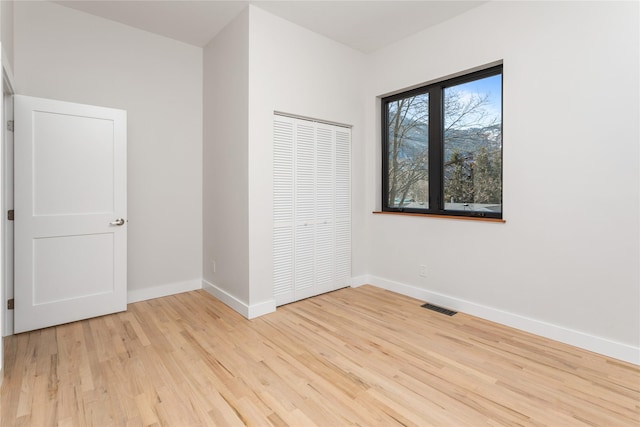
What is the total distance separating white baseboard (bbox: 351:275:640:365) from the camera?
2.37 m

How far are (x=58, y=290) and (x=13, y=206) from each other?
796mm

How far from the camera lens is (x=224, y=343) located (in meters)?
2.61

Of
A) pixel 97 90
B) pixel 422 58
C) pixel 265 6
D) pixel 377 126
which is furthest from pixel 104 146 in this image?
pixel 422 58

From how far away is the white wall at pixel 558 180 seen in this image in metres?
2.36

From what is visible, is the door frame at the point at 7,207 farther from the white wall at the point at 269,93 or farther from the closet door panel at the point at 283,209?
the closet door panel at the point at 283,209

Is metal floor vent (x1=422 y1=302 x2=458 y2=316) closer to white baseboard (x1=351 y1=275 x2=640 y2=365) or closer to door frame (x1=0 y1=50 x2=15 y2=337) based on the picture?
white baseboard (x1=351 y1=275 x2=640 y2=365)

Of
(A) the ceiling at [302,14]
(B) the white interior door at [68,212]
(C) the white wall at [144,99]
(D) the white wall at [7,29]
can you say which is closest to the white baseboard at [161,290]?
(C) the white wall at [144,99]

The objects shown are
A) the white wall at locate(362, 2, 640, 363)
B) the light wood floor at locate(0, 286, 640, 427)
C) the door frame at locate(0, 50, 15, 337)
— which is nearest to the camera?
the light wood floor at locate(0, 286, 640, 427)

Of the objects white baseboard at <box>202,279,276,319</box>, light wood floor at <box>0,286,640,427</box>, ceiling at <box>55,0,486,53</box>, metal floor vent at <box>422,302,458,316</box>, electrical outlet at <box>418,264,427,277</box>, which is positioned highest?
ceiling at <box>55,0,486,53</box>

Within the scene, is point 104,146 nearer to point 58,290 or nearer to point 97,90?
point 97,90

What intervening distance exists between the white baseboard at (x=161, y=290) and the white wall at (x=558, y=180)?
2.81m

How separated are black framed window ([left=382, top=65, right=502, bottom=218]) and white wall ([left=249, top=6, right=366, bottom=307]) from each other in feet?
3.05

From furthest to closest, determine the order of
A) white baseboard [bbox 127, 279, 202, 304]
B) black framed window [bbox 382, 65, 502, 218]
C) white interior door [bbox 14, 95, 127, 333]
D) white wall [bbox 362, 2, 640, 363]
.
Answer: white baseboard [bbox 127, 279, 202, 304] → black framed window [bbox 382, 65, 502, 218] → white interior door [bbox 14, 95, 127, 333] → white wall [bbox 362, 2, 640, 363]

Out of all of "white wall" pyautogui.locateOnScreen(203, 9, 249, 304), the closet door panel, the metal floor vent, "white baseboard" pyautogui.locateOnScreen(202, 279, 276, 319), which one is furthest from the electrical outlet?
"white wall" pyautogui.locateOnScreen(203, 9, 249, 304)
